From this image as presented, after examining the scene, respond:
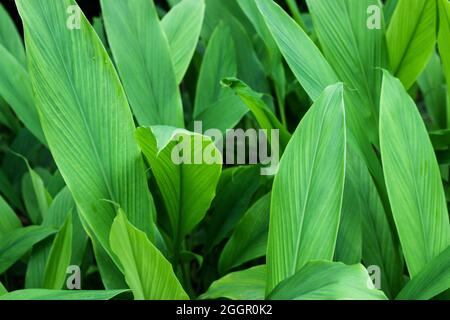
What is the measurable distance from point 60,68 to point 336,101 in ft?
1.04

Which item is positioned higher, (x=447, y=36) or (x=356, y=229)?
(x=447, y=36)

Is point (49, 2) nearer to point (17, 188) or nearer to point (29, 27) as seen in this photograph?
point (29, 27)

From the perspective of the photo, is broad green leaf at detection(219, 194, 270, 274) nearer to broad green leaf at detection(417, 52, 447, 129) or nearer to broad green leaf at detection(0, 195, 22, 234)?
broad green leaf at detection(0, 195, 22, 234)

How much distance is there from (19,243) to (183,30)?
42 centimetres

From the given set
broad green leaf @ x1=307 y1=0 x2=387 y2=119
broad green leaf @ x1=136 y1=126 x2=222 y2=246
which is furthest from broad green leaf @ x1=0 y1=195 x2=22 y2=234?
broad green leaf @ x1=307 y1=0 x2=387 y2=119

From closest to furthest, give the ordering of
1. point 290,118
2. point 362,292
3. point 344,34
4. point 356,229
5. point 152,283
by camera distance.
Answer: point 362,292, point 152,283, point 356,229, point 344,34, point 290,118

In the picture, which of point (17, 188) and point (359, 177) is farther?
point (17, 188)

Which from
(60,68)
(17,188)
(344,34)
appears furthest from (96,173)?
(17,188)

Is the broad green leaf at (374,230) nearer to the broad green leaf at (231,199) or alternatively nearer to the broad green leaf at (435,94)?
the broad green leaf at (231,199)

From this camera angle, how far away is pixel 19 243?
93cm

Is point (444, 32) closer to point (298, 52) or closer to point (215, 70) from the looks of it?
point (298, 52)

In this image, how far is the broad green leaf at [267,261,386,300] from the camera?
618 mm

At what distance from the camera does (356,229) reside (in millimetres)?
821

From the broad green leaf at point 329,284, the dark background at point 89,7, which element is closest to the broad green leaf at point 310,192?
the broad green leaf at point 329,284
